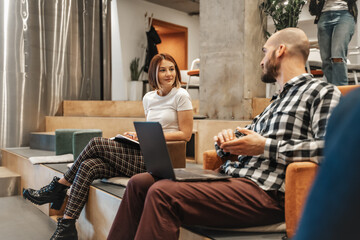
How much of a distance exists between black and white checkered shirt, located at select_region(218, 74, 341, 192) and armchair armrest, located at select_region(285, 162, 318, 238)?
0.19 ft

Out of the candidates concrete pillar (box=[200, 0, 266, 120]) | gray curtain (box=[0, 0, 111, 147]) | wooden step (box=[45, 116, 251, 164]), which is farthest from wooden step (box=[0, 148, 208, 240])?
gray curtain (box=[0, 0, 111, 147])

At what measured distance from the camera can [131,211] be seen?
1.79 meters

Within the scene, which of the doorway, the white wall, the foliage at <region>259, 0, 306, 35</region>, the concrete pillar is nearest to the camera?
the foliage at <region>259, 0, 306, 35</region>

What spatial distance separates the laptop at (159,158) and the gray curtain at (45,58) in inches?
161

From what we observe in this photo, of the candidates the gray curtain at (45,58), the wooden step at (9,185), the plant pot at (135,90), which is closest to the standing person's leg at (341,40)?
the wooden step at (9,185)

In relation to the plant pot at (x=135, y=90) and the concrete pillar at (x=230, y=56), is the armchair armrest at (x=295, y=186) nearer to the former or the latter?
the concrete pillar at (x=230, y=56)

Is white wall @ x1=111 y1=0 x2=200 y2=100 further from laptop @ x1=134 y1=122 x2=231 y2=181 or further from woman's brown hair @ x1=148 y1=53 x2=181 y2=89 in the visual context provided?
laptop @ x1=134 y1=122 x2=231 y2=181

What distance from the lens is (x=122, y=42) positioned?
8.13 metres

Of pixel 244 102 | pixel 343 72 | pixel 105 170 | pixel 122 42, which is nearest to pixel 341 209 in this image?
pixel 105 170

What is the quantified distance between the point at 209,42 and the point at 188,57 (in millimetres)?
5904

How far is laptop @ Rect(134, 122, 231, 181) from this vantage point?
163 centimetres

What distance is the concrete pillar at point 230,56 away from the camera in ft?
12.8

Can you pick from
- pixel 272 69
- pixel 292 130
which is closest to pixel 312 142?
pixel 292 130

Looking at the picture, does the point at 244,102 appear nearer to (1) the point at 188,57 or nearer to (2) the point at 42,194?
(2) the point at 42,194
